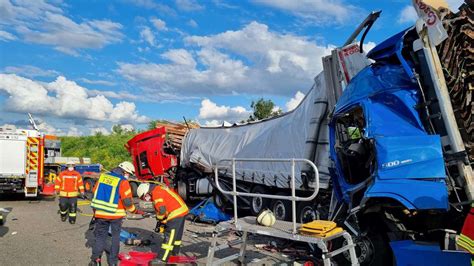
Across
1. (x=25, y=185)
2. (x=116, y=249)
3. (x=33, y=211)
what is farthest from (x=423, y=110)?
(x=25, y=185)

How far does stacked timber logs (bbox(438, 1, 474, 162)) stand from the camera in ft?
15.9

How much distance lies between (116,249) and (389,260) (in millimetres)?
3717

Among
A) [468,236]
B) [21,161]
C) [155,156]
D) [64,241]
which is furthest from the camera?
[155,156]

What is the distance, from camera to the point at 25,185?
1655 cm

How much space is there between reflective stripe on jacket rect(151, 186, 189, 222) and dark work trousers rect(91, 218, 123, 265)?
64 cm

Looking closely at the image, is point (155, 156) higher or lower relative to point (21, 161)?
higher

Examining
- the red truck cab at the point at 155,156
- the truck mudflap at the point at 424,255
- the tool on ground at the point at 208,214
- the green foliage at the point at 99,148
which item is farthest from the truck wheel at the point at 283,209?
the green foliage at the point at 99,148

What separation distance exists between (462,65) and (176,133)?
1321cm

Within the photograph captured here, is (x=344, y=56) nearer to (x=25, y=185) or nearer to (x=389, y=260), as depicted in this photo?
(x=389, y=260)

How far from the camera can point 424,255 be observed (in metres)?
4.63

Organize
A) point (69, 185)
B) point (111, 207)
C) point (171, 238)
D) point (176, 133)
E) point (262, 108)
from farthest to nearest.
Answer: point (262, 108) < point (176, 133) < point (69, 185) < point (111, 207) < point (171, 238)

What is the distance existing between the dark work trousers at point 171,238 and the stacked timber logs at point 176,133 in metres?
10.4

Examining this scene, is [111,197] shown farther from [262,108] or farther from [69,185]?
[262,108]

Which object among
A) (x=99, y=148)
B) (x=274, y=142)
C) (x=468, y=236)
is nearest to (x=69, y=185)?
(x=274, y=142)
